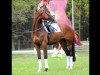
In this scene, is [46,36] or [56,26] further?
[56,26]

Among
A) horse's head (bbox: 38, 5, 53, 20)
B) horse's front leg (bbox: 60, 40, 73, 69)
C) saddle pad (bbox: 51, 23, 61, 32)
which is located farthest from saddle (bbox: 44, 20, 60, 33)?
horse's front leg (bbox: 60, 40, 73, 69)

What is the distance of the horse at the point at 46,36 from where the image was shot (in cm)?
1045

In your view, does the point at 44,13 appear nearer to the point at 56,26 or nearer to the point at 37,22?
the point at 37,22

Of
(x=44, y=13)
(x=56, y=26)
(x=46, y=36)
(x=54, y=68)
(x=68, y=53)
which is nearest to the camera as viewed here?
(x=44, y=13)

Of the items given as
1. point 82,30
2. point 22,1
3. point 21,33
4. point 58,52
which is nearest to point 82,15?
point 82,30

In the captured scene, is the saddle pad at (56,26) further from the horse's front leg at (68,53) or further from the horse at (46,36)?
the horse's front leg at (68,53)

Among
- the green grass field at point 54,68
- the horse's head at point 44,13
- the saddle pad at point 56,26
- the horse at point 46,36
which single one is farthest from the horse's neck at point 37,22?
the green grass field at point 54,68

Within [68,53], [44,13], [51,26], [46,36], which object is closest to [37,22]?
[44,13]

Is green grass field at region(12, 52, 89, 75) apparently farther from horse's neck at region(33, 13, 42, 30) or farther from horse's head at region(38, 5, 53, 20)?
horse's head at region(38, 5, 53, 20)

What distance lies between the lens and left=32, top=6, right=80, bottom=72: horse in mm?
10453

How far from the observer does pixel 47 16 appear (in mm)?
10484

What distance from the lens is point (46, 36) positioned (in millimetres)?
11008
